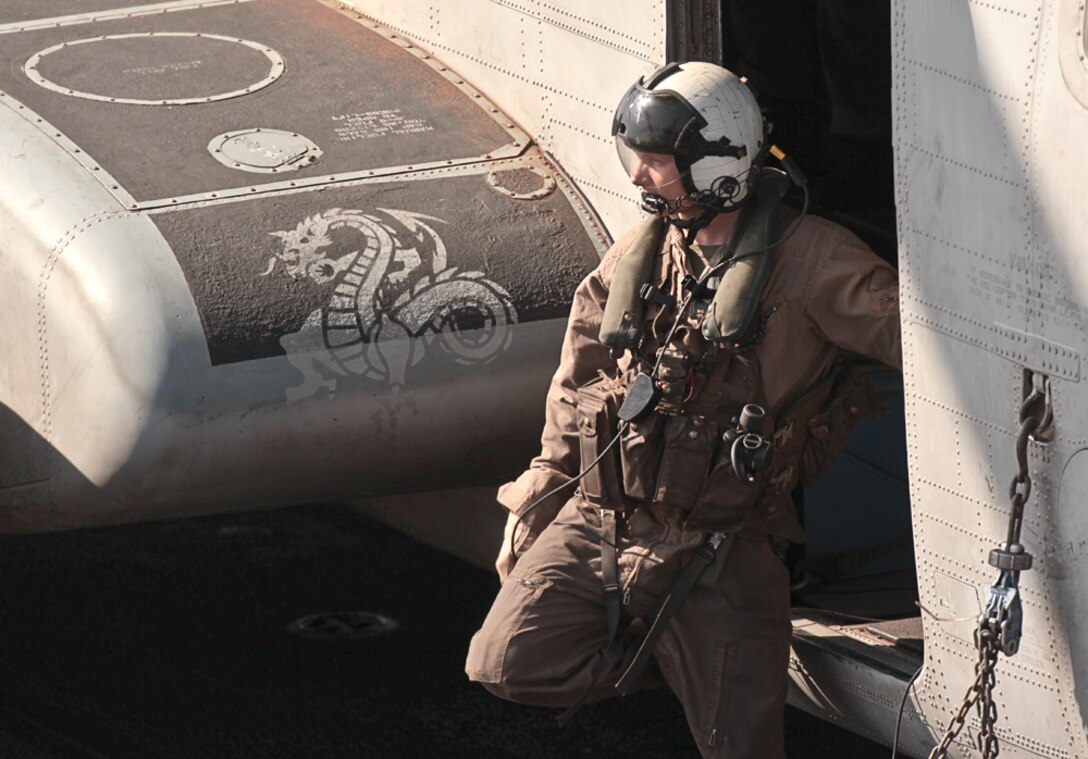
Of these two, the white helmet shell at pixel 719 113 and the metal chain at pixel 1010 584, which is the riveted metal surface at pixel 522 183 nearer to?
the white helmet shell at pixel 719 113

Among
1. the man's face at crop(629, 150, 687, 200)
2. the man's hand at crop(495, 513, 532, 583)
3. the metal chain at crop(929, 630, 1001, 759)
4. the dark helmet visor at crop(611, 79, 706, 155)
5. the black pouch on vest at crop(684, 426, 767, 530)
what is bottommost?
the man's hand at crop(495, 513, 532, 583)

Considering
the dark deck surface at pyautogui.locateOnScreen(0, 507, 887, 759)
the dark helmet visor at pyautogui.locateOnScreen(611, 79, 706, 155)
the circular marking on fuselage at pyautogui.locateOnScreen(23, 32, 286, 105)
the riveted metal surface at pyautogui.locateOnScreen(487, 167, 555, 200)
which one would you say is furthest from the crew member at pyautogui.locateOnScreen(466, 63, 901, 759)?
the circular marking on fuselage at pyautogui.locateOnScreen(23, 32, 286, 105)

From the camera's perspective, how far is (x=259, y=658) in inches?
237

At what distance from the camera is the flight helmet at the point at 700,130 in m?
3.82

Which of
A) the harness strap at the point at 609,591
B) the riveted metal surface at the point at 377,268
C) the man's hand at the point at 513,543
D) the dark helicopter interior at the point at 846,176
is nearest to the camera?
the harness strap at the point at 609,591

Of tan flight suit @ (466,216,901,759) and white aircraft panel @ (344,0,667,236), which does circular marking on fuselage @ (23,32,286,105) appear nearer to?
white aircraft panel @ (344,0,667,236)

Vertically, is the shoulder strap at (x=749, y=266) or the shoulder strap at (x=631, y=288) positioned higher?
the shoulder strap at (x=749, y=266)

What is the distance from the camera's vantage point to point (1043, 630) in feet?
11.7

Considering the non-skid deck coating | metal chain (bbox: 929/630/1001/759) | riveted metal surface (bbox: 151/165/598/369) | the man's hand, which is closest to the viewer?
metal chain (bbox: 929/630/1001/759)

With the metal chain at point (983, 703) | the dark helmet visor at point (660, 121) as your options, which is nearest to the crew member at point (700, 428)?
the dark helmet visor at point (660, 121)

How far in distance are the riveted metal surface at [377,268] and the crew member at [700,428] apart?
53 cm

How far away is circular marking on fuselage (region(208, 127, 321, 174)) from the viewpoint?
15.9 ft

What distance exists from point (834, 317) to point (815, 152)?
1915mm

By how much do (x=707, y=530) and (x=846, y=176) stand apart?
86.3 inches
